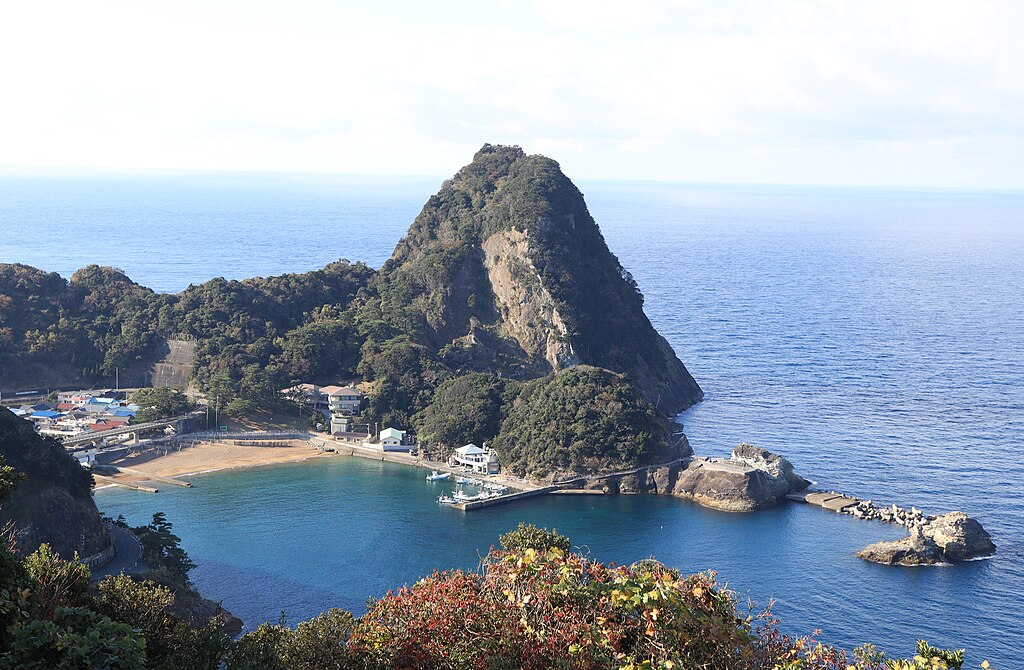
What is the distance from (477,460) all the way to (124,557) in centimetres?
2143

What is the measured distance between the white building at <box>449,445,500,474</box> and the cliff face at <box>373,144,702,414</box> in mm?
13829

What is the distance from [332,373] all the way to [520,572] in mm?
52973

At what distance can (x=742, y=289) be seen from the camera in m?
118

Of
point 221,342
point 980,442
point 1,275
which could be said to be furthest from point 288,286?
point 980,442

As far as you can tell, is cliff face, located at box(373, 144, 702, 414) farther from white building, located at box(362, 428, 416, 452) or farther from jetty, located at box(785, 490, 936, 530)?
jetty, located at box(785, 490, 936, 530)

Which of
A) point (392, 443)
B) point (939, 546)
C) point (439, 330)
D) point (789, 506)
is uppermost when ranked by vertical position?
point (439, 330)

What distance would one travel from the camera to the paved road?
1405 inches

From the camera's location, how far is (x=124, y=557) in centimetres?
3734

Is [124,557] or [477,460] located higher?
[477,460]

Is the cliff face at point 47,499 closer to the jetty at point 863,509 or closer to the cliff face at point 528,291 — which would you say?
the cliff face at point 528,291

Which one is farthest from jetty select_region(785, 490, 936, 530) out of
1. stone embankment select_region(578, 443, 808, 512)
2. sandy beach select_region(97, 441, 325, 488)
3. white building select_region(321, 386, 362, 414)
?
sandy beach select_region(97, 441, 325, 488)

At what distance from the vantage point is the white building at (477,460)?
53.6 meters

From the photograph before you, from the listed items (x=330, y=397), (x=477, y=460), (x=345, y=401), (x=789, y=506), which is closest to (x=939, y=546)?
(x=789, y=506)

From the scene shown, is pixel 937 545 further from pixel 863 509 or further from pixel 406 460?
pixel 406 460
